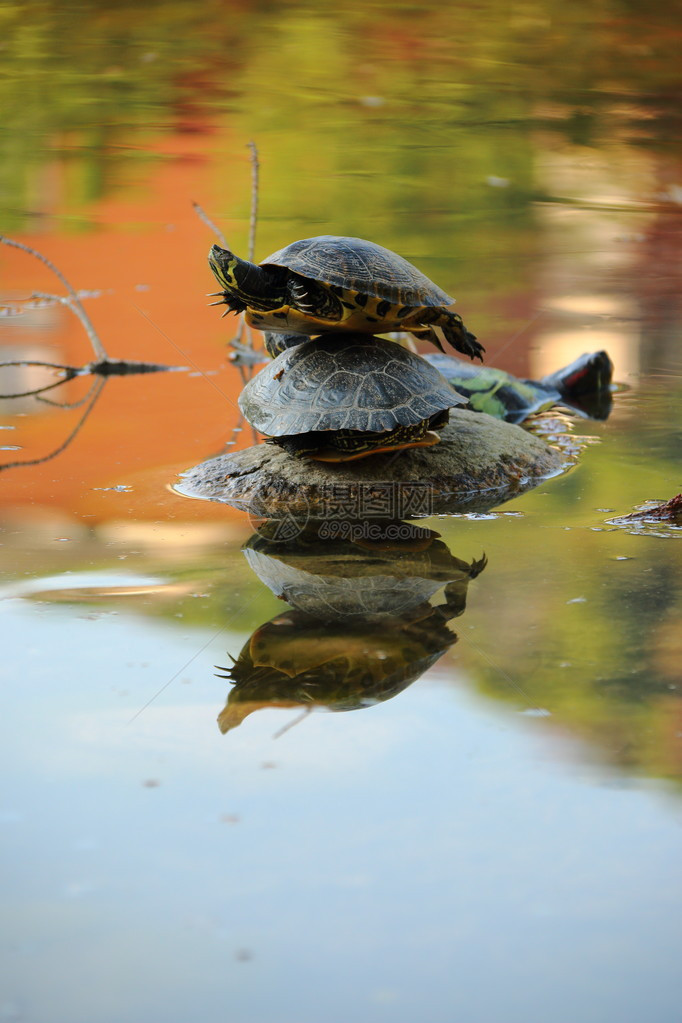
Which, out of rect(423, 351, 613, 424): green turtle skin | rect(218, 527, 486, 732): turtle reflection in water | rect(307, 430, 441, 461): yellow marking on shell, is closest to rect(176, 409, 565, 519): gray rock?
rect(307, 430, 441, 461): yellow marking on shell

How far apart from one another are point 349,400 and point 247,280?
40cm

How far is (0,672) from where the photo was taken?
1.87 m

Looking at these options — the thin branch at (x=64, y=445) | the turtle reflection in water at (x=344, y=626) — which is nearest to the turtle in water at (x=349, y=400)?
the turtle reflection in water at (x=344, y=626)

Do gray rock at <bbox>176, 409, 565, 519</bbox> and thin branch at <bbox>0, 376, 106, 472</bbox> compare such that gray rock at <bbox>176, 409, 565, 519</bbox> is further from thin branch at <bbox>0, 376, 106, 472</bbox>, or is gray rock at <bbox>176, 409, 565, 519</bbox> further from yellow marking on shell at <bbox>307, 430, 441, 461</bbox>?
thin branch at <bbox>0, 376, 106, 472</bbox>

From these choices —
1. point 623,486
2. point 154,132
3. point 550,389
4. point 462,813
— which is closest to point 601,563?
point 623,486

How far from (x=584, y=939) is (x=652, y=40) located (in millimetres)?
10982

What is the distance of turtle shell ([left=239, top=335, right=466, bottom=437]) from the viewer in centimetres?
275

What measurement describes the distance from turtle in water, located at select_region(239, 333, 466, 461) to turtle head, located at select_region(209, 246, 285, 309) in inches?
9.9

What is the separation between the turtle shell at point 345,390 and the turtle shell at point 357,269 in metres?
0.23

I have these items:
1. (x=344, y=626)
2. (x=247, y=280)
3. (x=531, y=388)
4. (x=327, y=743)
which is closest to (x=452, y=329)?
(x=247, y=280)

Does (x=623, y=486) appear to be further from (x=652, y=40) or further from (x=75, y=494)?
(x=652, y=40)

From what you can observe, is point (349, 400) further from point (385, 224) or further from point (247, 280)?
point (385, 224)

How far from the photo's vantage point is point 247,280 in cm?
263

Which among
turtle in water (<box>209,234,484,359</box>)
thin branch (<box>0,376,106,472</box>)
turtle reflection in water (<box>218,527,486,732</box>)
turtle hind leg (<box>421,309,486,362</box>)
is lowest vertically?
thin branch (<box>0,376,106,472</box>)
